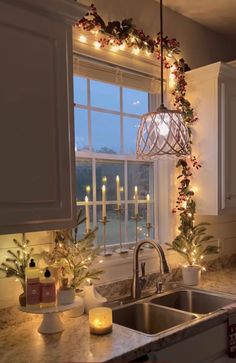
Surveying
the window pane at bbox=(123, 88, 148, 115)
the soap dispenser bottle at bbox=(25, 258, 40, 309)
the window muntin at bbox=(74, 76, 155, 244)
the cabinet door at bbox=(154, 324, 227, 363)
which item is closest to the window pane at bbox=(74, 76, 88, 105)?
the window muntin at bbox=(74, 76, 155, 244)

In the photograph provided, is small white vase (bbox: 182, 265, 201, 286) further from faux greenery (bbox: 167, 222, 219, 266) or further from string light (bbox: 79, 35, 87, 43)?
string light (bbox: 79, 35, 87, 43)

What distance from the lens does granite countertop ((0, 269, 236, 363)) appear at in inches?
54.2

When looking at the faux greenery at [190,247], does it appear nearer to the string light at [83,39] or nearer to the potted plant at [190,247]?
the potted plant at [190,247]

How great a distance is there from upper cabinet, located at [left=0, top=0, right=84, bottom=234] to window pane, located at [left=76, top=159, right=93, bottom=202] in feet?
1.94

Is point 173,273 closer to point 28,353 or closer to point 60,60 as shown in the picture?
point 28,353

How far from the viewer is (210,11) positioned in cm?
278

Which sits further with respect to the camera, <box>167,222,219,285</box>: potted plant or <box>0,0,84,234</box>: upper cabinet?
<box>167,222,219,285</box>: potted plant

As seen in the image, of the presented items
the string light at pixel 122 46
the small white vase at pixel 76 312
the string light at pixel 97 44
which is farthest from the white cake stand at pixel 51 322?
the string light at pixel 122 46

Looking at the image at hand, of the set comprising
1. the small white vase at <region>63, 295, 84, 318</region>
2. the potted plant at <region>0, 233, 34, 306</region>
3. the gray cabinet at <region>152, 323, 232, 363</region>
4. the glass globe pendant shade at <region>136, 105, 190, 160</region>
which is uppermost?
the glass globe pendant shade at <region>136, 105, 190, 160</region>

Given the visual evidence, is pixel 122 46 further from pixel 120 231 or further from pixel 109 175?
pixel 120 231

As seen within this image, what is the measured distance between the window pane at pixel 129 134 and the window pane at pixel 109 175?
0.12 m

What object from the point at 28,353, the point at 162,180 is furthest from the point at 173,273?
the point at 28,353

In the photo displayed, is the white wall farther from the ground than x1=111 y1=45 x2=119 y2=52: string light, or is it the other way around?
the white wall

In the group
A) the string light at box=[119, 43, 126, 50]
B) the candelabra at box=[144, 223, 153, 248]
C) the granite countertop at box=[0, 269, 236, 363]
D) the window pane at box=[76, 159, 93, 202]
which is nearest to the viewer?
the granite countertop at box=[0, 269, 236, 363]
